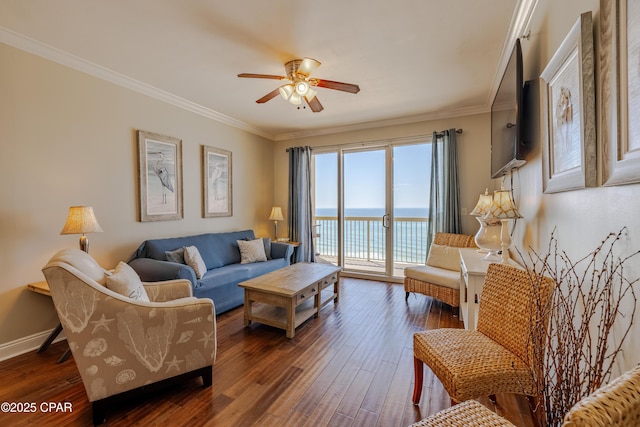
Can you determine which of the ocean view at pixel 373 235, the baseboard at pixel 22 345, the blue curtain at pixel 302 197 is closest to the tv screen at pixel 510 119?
the ocean view at pixel 373 235

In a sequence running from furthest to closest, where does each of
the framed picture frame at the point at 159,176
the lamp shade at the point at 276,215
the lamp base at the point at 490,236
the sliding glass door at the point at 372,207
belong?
the lamp shade at the point at 276,215, the sliding glass door at the point at 372,207, the framed picture frame at the point at 159,176, the lamp base at the point at 490,236

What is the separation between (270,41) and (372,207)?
3.07 meters

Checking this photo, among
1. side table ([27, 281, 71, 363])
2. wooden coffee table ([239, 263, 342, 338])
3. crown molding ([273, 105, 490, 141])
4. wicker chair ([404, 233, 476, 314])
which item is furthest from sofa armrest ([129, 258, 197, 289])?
crown molding ([273, 105, 490, 141])

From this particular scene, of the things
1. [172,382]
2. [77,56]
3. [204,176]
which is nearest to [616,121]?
[172,382]

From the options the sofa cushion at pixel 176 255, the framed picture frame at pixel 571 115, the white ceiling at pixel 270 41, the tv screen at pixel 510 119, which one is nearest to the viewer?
the framed picture frame at pixel 571 115

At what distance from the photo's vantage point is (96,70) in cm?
268

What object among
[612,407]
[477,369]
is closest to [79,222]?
Result: [477,369]

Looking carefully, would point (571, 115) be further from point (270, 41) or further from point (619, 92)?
point (270, 41)

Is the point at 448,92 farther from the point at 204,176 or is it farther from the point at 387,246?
the point at 204,176

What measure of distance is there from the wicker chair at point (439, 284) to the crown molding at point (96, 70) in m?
A: 3.54

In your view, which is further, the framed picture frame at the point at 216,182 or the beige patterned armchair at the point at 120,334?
the framed picture frame at the point at 216,182

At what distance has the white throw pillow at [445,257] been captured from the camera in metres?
3.40

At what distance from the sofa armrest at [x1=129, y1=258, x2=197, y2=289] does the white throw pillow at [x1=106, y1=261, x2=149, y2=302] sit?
593 millimetres

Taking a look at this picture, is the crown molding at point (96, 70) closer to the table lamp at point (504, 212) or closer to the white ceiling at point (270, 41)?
the white ceiling at point (270, 41)
